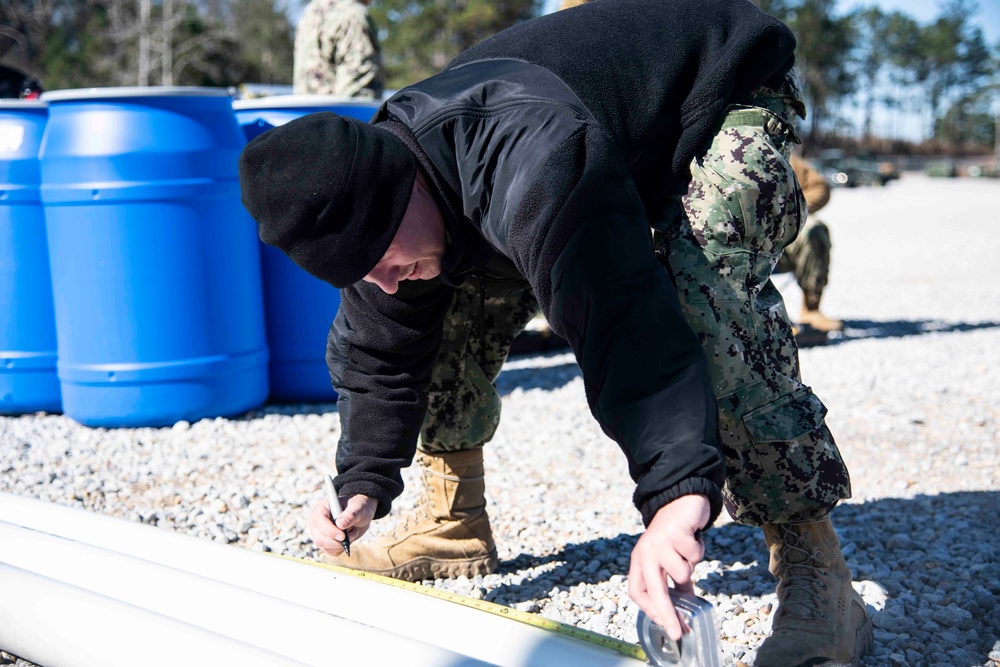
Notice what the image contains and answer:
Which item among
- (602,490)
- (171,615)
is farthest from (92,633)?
(602,490)

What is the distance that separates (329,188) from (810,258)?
486cm

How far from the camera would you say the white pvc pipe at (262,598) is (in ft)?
4.67

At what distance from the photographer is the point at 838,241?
1370 cm

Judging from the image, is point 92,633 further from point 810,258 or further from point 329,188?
point 810,258

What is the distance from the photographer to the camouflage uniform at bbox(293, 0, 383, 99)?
16.3 ft

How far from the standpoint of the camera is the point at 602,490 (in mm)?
2990

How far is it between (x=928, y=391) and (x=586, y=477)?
2.09 m

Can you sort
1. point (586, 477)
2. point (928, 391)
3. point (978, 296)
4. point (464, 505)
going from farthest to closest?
1. point (978, 296)
2. point (928, 391)
3. point (586, 477)
4. point (464, 505)

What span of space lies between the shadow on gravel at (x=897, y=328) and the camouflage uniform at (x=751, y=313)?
14.4ft

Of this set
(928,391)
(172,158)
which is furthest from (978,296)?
(172,158)

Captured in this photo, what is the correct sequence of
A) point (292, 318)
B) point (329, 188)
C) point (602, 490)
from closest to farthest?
1. point (329, 188)
2. point (602, 490)
3. point (292, 318)

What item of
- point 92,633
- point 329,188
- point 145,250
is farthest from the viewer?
point 145,250

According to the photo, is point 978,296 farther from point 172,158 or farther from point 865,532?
point 172,158

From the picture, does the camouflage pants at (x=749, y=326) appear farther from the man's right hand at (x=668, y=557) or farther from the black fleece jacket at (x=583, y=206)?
the man's right hand at (x=668, y=557)
